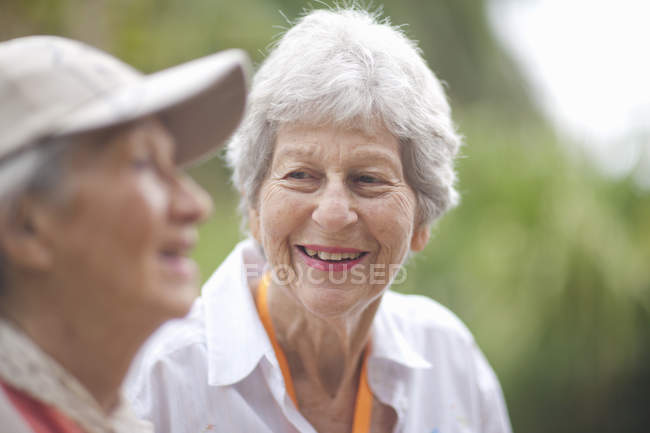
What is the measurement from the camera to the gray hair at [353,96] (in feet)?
6.72

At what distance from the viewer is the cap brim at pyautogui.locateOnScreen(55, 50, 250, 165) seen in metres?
1.13

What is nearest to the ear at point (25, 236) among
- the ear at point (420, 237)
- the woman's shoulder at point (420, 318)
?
the ear at point (420, 237)

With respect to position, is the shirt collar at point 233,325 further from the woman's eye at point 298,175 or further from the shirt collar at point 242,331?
the woman's eye at point 298,175

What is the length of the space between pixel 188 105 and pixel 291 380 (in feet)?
4.46

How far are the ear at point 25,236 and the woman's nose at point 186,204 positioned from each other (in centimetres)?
26

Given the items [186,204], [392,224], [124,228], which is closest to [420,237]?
[392,224]

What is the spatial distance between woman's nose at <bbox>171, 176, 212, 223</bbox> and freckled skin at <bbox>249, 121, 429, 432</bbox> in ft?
2.52

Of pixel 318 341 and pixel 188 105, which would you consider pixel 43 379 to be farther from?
pixel 318 341

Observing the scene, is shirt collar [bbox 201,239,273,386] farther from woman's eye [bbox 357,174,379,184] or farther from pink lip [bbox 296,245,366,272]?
woman's eye [bbox 357,174,379,184]

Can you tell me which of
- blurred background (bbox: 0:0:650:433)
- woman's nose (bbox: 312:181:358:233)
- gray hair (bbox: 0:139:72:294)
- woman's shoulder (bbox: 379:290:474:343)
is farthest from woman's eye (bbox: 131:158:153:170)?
blurred background (bbox: 0:0:650:433)

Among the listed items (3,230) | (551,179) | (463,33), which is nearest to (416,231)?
(3,230)

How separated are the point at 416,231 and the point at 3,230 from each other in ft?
5.38

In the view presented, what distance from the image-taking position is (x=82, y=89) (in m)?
1.16

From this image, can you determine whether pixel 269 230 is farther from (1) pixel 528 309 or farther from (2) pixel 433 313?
(1) pixel 528 309
